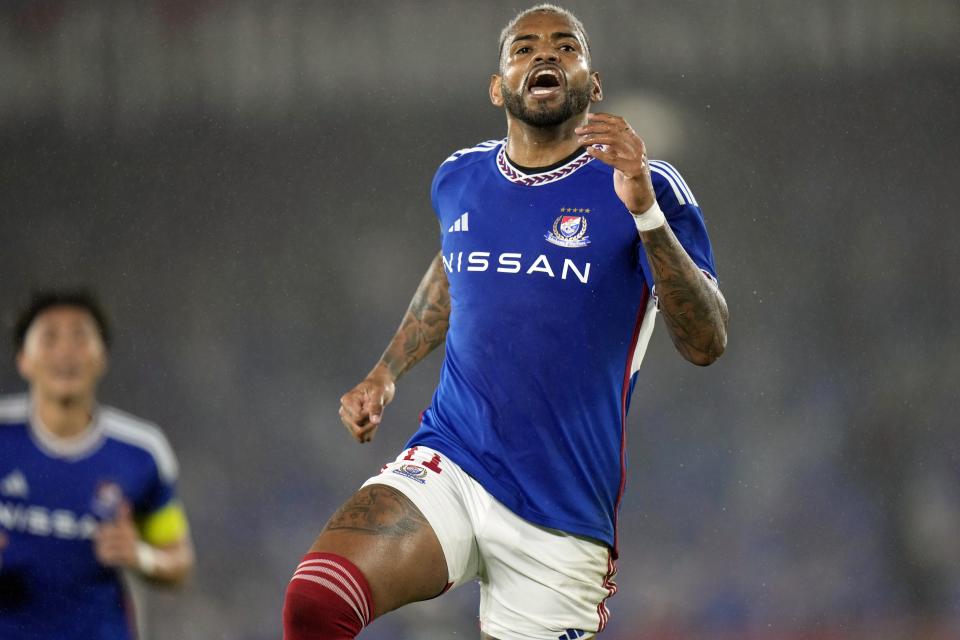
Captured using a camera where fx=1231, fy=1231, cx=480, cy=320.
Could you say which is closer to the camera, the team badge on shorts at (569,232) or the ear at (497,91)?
the team badge on shorts at (569,232)

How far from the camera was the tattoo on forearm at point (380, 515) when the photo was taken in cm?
301

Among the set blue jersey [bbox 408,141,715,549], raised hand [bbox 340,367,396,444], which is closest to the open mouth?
blue jersey [bbox 408,141,715,549]

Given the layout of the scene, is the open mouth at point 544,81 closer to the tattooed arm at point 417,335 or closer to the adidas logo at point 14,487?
the tattooed arm at point 417,335

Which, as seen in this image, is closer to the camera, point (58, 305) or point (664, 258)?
point (58, 305)

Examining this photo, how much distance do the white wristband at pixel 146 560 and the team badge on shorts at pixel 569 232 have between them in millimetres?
1488

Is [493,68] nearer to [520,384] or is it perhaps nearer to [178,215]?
[178,215]

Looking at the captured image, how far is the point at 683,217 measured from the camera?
10.7ft

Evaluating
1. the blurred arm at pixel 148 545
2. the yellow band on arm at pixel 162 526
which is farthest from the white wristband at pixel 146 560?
the yellow band on arm at pixel 162 526

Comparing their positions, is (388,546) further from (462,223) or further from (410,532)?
(462,223)

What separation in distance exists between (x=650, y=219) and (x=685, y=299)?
0.24m

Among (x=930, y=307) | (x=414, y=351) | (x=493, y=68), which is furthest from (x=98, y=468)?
(x=930, y=307)

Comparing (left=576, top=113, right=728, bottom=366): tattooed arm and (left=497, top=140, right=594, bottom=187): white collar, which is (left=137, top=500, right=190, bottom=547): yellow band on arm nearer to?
(left=576, top=113, right=728, bottom=366): tattooed arm

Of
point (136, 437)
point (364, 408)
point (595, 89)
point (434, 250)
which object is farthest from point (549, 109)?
point (434, 250)

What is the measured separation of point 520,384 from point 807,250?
3.86 m
